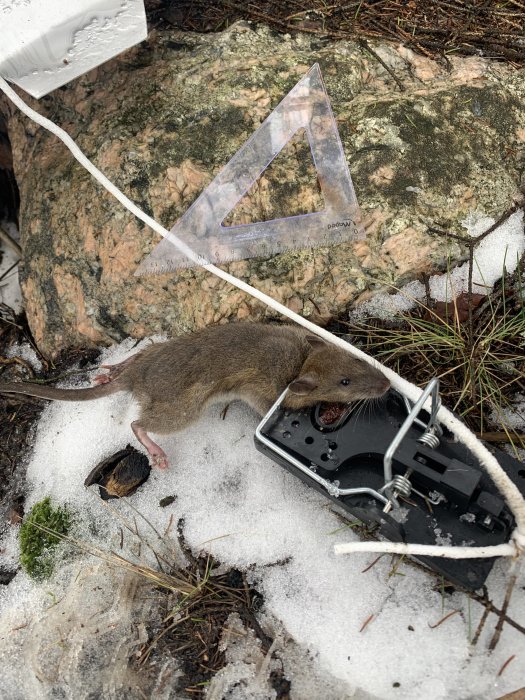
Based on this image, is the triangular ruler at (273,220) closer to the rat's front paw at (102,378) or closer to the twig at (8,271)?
the rat's front paw at (102,378)

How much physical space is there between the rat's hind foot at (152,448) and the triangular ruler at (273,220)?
0.92m

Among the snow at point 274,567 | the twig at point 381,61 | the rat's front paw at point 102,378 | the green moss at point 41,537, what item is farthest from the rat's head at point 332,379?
the twig at point 381,61

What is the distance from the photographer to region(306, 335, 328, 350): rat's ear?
3.32 metres

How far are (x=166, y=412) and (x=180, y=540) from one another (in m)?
0.69

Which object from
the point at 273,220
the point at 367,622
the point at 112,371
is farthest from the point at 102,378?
the point at 367,622

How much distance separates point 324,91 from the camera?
138 inches

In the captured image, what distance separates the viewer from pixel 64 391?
3.31 m

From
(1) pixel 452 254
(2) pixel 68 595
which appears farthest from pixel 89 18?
(2) pixel 68 595

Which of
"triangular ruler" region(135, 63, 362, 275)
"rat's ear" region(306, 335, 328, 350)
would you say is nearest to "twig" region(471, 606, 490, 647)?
"rat's ear" region(306, 335, 328, 350)

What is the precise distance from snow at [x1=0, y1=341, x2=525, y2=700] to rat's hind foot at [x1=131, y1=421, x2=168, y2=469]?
3.1 inches

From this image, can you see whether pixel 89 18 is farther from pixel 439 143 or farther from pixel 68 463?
pixel 68 463

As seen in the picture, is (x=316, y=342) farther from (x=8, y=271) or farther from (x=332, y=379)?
(x=8, y=271)

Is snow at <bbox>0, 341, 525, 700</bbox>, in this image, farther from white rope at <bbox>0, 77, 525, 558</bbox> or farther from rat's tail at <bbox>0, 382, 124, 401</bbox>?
white rope at <bbox>0, 77, 525, 558</bbox>

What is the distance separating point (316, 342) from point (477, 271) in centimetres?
99
